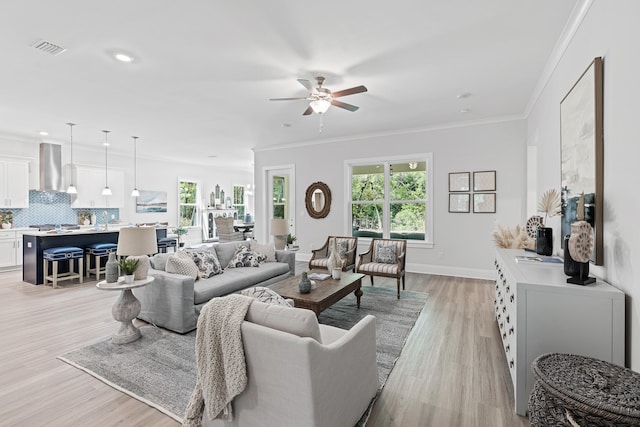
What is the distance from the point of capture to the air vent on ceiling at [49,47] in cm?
285

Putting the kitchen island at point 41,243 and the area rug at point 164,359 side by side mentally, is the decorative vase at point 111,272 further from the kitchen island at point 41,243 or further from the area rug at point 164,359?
the kitchen island at point 41,243

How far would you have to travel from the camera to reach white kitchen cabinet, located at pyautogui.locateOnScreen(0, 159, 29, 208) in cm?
637

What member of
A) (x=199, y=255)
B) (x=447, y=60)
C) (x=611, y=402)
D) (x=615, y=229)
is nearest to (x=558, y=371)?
(x=611, y=402)

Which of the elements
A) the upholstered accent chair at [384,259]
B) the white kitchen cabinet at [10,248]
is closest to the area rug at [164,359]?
the upholstered accent chair at [384,259]

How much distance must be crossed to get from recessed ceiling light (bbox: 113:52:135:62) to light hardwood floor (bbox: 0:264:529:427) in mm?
2917

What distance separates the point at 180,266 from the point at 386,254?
3.08 m

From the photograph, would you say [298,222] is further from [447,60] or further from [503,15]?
[503,15]

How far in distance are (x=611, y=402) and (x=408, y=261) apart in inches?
196

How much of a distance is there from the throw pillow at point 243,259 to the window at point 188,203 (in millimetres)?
6597

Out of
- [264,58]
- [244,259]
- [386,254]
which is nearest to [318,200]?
[386,254]

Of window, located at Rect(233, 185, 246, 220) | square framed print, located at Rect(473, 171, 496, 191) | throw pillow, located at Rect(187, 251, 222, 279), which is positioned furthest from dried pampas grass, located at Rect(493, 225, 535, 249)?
window, located at Rect(233, 185, 246, 220)

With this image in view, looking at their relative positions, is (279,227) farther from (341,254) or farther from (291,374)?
(291,374)

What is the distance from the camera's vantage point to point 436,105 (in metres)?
4.69

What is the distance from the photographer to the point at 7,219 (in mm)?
6531
